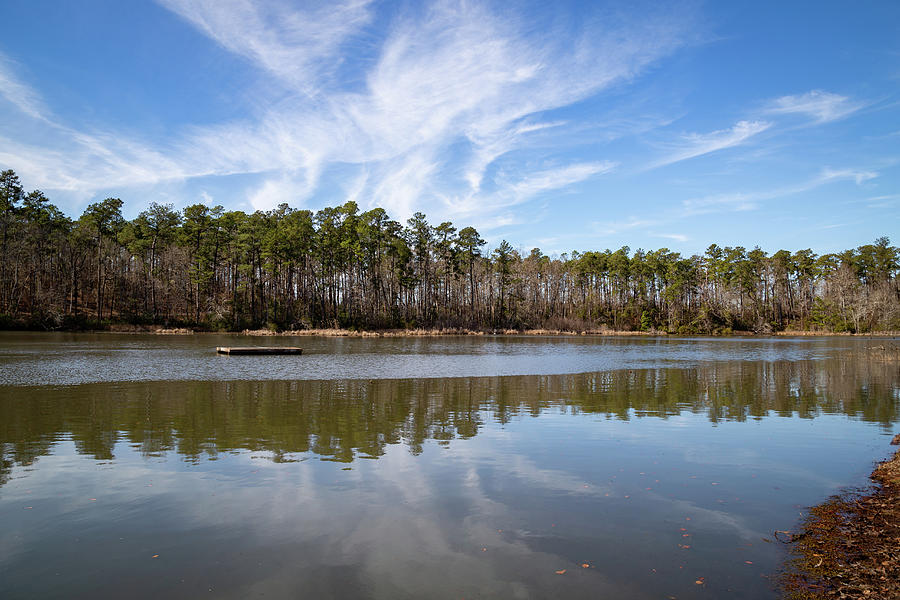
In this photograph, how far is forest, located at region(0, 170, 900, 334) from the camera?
64.4 m

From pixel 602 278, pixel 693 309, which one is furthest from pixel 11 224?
pixel 693 309

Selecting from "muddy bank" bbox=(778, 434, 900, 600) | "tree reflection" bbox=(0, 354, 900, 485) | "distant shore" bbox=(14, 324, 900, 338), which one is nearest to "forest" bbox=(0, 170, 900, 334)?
"distant shore" bbox=(14, 324, 900, 338)

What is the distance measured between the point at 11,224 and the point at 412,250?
48438mm

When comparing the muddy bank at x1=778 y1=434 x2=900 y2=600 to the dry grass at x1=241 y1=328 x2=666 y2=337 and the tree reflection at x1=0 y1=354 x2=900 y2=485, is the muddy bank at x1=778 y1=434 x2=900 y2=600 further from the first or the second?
the dry grass at x1=241 y1=328 x2=666 y2=337

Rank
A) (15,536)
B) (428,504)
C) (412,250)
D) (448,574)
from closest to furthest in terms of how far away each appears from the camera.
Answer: (448,574) → (15,536) → (428,504) → (412,250)

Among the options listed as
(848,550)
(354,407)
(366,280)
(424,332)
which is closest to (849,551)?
(848,550)

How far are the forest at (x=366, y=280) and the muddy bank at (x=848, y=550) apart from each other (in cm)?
6559

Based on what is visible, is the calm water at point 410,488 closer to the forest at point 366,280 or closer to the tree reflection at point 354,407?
the tree reflection at point 354,407

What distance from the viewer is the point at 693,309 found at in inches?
3755

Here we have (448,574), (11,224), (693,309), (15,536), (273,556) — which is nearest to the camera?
(448,574)

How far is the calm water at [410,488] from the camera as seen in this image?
17.0 feet

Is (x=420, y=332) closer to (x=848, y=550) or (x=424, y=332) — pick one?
(x=424, y=332)

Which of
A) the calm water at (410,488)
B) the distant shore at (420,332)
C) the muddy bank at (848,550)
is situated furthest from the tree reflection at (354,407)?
the distant shore at (420,332)

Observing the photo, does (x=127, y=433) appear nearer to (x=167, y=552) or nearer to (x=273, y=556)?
(x=167, y=552)
